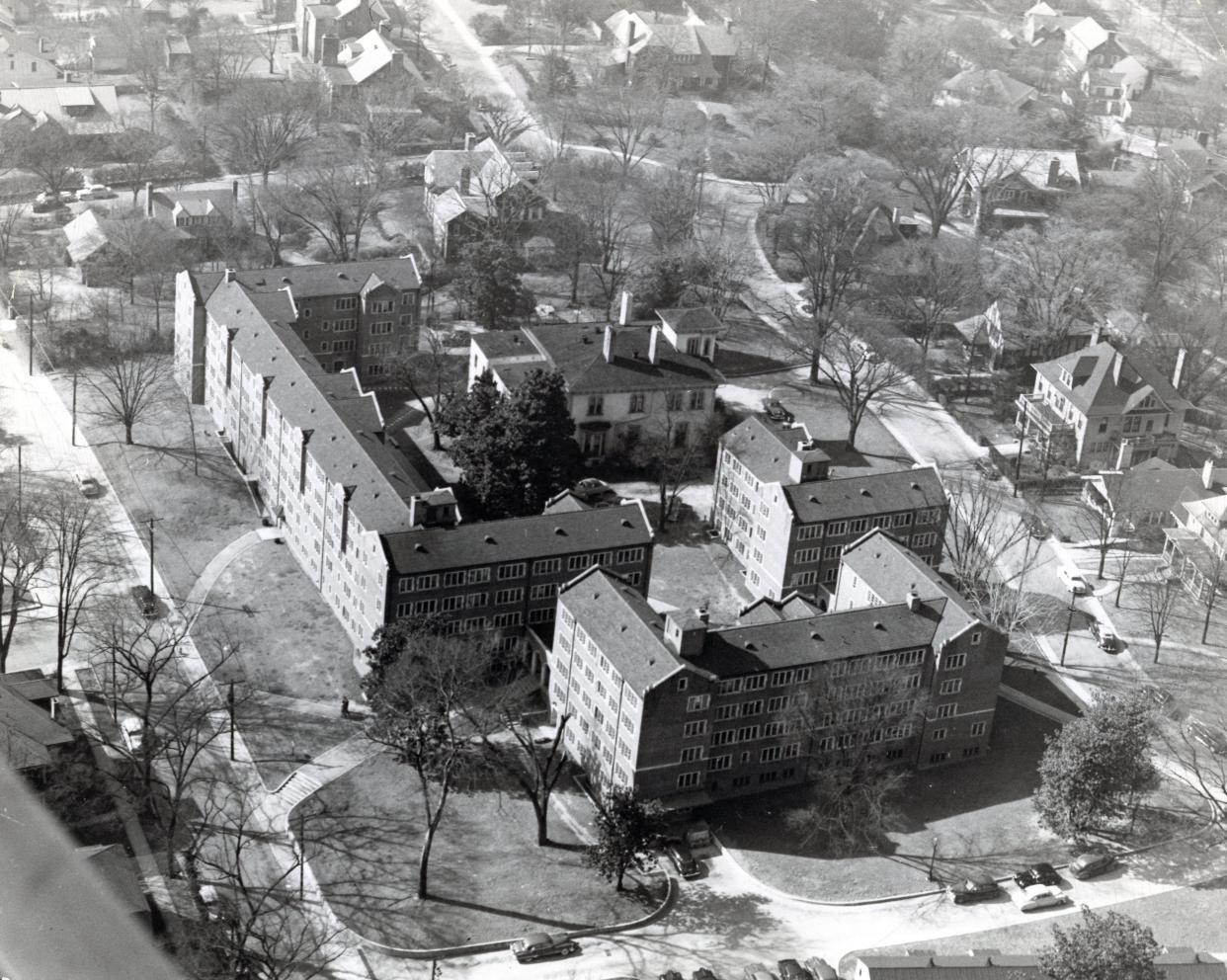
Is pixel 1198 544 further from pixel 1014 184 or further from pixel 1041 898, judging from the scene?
pixel 1014 184

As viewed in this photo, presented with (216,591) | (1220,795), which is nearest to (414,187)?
(216,591)

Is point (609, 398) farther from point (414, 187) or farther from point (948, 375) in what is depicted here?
point (414, 187)

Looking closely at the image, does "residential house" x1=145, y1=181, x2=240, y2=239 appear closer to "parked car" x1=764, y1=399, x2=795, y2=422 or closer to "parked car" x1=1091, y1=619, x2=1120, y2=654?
"parked car" x1=764, y1=399, x2=795, y2=422

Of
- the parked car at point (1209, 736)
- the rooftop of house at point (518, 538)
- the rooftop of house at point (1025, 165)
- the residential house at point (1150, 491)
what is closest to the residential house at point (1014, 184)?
the rooftop of house at point (1025, 165)

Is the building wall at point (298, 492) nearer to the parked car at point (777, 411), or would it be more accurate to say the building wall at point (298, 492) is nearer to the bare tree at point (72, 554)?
the bare tree at point (72, 554)

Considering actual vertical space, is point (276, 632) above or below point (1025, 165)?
below

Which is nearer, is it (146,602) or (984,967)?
(984,967)

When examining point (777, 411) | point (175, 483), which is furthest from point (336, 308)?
point (777, 411)
